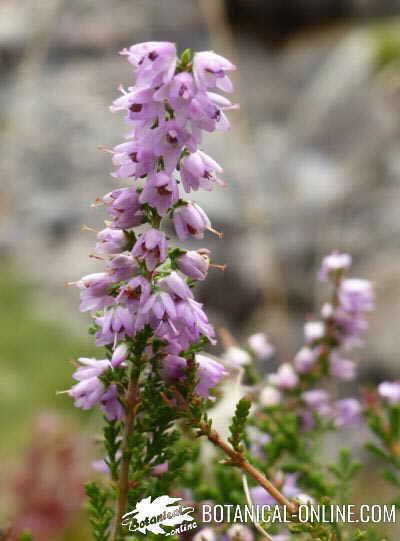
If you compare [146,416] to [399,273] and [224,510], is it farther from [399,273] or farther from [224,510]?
[399,273]

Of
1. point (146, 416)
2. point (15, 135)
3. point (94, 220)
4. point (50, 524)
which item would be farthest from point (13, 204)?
point (146, 416)

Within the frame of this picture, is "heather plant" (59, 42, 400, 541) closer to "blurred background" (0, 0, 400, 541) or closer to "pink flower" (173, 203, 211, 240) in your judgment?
"pink flower" (173, 203, 211, 240)

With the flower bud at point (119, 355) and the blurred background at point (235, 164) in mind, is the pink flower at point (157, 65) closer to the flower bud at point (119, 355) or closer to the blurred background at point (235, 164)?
the flower bud at point (119, 355)

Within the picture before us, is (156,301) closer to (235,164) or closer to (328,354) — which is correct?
(328,354)

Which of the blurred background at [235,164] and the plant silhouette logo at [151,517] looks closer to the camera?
the plant silhouette logo at [151,517]

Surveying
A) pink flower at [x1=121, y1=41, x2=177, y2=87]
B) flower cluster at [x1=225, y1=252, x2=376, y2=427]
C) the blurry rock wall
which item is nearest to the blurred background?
the blurry rock wall

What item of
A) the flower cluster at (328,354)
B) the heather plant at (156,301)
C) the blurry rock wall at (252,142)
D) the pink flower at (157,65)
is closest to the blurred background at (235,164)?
the blurry rock wall at (252,142)
